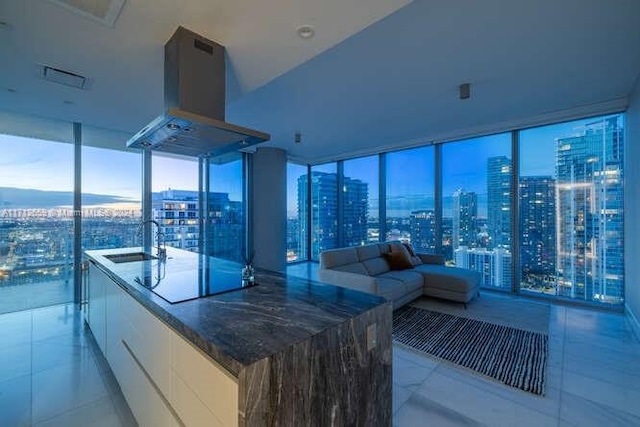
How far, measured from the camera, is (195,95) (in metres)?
1.93

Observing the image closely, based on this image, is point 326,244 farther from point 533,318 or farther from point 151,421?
point 151,421

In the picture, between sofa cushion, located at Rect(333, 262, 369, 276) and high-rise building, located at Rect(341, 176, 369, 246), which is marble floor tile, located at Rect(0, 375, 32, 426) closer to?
sofa cushion, located at Rect(333, 262, 369, 276)

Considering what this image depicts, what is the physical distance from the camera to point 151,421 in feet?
4.65

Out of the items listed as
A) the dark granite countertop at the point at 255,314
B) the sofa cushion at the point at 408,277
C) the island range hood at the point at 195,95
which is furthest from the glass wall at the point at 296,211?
the dark granite countertop at the point at 255,314

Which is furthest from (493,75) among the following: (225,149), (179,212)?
(179,212)

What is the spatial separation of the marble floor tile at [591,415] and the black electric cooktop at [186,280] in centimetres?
222

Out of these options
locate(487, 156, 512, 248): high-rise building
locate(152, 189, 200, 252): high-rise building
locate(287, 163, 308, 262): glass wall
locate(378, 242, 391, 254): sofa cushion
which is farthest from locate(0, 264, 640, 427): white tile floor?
locate(287, 163, 308, 262): glass wall

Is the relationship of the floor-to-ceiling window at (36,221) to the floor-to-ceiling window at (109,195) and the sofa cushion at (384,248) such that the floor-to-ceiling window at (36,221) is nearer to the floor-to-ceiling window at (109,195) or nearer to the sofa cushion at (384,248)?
the floor-to-ceiling window at (109,195)

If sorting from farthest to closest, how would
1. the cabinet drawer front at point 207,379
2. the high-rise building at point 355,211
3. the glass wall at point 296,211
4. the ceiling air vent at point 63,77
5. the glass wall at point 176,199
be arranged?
the glass wall at point 296,211, the high-rise building at point 355,211, the glass wall at point 176,199, the ceiling air vent at point 63,77, the cabinet drawer front at point 207,379

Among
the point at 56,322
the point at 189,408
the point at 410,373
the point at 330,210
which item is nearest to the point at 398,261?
the point at 410,373

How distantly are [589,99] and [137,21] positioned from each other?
498 cm

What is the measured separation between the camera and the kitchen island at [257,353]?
0.89m

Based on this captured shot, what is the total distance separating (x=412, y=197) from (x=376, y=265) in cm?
227

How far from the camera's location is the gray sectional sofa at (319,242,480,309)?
3.46 metres
